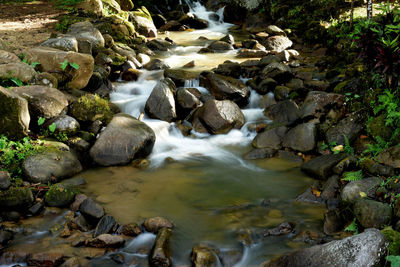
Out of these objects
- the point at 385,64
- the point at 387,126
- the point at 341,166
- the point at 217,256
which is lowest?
the point at 217,256

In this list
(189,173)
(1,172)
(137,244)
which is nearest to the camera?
(137,244)

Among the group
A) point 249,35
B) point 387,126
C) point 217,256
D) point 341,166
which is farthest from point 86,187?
point 249,35

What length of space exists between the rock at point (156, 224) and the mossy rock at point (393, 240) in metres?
3.13

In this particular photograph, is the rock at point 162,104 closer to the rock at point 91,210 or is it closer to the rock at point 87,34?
the rock at point 87,34

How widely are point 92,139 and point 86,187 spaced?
1620 mm

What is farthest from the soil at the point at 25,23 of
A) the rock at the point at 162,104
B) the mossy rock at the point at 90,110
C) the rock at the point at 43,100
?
the rock at the point at 162,104

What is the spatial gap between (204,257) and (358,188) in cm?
275

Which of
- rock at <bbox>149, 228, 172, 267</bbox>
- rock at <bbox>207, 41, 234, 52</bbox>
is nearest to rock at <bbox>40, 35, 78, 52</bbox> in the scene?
rock at <bbox>207, 41, 234, 52</bbox>

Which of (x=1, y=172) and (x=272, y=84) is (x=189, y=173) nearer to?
(x=1, y=172)

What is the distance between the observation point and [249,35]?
18.1m

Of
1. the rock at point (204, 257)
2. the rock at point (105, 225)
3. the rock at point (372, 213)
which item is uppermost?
the rock at point (372, 213)

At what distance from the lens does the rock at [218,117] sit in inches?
376

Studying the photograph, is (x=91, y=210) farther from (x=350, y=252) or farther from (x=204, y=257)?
(x=350, y=252)

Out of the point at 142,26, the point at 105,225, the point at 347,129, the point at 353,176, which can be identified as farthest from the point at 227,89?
the point at 142,26
